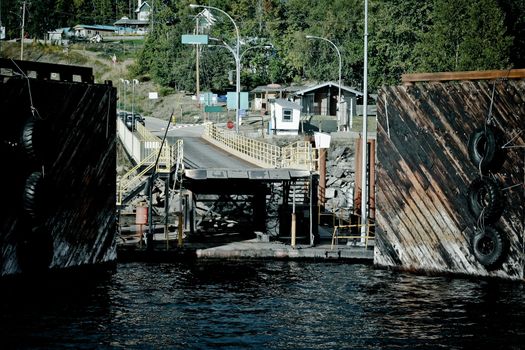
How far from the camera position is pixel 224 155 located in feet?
177

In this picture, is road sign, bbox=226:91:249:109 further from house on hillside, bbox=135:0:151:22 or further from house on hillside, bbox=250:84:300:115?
house on hillside, bbox=135:0:151:22

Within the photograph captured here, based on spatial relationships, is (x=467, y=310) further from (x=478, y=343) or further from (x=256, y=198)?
(x=256, y=198)

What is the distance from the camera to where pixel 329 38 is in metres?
113

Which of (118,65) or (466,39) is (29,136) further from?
(118,65)

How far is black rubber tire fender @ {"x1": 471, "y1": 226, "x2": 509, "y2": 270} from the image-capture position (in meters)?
33.1

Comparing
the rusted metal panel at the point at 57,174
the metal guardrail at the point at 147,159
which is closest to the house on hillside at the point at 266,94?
the metal guardrail at the point at 147,159

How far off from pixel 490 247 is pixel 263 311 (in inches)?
328

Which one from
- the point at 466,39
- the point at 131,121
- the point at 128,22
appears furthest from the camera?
the point at 128,22

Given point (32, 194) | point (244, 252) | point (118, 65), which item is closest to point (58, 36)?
point (118, 65)

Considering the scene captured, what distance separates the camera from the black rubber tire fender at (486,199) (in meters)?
33.1

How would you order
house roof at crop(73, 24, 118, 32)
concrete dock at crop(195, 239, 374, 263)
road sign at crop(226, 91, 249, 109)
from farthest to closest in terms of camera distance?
house roof at crop(73, 24, 118, 32), road sign at crop(226, 91, 249, 109), concrete dock at crop(195, 239, 374, 263)

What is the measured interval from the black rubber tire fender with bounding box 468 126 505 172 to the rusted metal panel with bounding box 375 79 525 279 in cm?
26

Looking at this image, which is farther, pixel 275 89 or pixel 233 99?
pixel 275 89

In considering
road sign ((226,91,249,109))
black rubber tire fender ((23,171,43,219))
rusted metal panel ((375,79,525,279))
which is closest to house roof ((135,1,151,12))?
road sign ((226,91,249,109))
